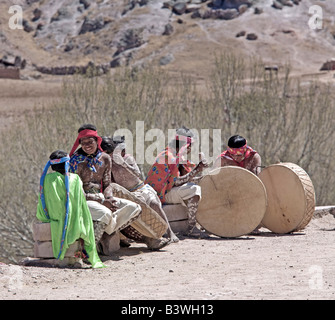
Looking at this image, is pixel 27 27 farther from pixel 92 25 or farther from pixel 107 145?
pixel 107 145

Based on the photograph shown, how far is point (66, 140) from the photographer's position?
2191 cm

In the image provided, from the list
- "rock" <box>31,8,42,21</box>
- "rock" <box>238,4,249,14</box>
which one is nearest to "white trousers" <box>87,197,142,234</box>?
"rock" <box>238,4,249,14</box>

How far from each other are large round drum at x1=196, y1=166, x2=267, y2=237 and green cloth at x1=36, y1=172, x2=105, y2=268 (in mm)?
2583

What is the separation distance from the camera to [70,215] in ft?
22.6

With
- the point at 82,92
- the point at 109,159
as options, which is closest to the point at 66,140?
the point at 82,92

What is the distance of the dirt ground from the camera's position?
5.54 meters

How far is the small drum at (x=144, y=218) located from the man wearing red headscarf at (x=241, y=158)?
2118 mm

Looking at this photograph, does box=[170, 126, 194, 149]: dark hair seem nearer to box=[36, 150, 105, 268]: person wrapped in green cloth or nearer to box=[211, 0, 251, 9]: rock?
box=[36, 150, 105, 268]: person wrapped in green cloth

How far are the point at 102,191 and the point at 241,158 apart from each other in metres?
2.78

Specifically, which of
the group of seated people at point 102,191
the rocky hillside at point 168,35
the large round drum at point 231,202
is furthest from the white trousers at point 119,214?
the rocky hillside at point 168,35

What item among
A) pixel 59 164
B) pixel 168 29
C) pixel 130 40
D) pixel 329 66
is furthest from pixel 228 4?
pixel 59 164

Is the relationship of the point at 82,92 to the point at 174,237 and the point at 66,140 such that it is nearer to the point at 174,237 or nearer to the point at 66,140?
the point at 66,140

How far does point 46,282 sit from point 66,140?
51.7ft

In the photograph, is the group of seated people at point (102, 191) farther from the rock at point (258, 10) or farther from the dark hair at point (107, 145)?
the rock at point (258, 10)
